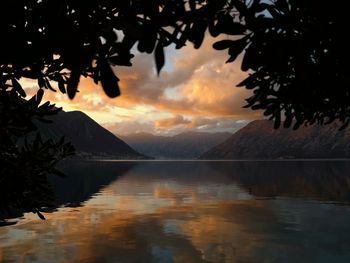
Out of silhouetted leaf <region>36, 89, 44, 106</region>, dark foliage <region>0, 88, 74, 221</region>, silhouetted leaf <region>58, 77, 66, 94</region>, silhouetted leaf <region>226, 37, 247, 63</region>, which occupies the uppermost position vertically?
silhouetted leaf <region>58, 77, 66, 94</region>

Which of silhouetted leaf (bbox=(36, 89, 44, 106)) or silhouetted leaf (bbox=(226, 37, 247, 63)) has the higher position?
silhouetted leaf (bbox=(36, 89, 44, 106))

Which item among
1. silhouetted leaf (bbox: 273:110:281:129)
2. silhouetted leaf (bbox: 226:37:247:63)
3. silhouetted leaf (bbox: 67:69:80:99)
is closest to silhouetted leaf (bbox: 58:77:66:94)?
silhouetted leaf (bbox: 273:110:281:129)

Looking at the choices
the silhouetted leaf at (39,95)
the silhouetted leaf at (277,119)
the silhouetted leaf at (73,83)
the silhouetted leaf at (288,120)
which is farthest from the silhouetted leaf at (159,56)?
the silhouetted leaf at (39,95)

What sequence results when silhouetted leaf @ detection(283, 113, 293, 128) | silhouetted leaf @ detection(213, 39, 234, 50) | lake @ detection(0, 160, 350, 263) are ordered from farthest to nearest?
1. lake @ detection(0, 160, 350, 263)
2. silhouetted leaf @ detection(283, 113, 293, 128)
3. silhouetted leaf @ detection(213, 39, 234, 50)

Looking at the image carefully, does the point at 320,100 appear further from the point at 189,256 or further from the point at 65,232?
the point at 65,232

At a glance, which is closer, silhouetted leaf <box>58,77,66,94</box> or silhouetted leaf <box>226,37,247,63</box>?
silhouetted leaf <box>226,37,247,63</box>

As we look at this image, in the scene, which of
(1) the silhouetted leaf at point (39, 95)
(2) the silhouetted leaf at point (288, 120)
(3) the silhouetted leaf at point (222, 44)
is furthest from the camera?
(1) the silhouetted leaf at point (39, 95)

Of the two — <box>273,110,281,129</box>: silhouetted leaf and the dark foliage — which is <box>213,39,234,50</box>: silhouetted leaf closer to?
<box>273,110,281,129</box>: silhouetted leaf

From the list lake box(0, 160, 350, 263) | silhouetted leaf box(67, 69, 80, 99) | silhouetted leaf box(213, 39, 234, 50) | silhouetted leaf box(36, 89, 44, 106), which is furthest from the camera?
lake box(0, 160, 350, 263)

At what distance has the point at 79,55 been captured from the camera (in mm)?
3738

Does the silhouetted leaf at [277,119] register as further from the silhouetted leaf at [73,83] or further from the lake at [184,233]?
the lake at [184,233]

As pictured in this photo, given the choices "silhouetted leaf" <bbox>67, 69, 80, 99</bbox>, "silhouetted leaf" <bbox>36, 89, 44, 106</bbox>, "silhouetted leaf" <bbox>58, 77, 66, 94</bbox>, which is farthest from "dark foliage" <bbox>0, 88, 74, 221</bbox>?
"silhouetted leaf" <bbox>67, 69, 80, 99</bbox>

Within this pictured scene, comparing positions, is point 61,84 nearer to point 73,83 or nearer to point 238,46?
point 238,46

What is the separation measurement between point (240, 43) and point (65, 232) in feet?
128
